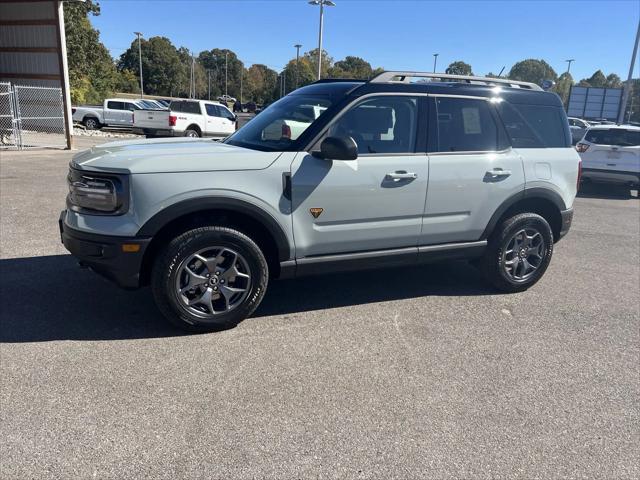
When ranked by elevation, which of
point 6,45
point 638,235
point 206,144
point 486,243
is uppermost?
point 6,45

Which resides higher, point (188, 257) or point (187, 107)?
point (187, 107)

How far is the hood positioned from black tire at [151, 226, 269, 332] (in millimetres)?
471

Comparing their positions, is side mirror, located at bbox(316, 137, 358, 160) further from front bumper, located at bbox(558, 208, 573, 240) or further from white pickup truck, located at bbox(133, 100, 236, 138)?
white pickup truck, located at bbox(133, 100, 236, 138)

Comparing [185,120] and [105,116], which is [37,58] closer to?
[185,120]

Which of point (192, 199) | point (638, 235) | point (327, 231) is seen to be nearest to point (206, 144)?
point (192, 199)

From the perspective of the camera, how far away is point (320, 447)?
267cm

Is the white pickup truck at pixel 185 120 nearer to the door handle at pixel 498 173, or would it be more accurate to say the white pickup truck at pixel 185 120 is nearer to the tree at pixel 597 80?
the door handle at pixel 498 173

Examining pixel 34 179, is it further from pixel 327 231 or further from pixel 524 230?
pixel 524 230

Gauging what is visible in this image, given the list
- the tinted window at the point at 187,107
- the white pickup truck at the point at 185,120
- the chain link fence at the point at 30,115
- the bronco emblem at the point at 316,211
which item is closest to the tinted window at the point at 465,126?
the bronco emblem at the point at 316,211

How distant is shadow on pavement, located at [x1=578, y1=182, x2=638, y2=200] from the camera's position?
12.8 meters

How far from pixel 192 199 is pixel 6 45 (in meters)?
17.3

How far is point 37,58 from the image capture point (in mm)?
16438

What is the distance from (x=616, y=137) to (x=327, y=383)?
39.6 feet

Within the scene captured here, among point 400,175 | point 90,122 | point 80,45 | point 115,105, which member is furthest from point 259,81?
point 400,175
